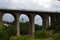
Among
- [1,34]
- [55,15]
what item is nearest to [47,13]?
[55,15]

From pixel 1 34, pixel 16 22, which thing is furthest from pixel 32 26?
pixel 1 34

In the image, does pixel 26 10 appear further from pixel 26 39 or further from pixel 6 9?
pixel 26 39

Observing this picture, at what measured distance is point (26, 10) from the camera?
1976 inches

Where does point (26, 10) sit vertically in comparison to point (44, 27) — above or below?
above

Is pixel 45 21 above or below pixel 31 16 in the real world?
below

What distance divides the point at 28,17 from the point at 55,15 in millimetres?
7458

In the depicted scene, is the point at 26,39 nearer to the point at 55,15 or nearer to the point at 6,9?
the point at 6,9

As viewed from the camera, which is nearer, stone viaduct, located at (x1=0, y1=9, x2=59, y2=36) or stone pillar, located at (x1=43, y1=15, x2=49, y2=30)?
stone viaduct, located at (x1=0, y1=9, x2=59, y2=36)

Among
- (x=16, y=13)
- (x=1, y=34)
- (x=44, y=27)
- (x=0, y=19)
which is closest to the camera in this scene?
(x=1, y=34)

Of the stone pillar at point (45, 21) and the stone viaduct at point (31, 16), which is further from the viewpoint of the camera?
the stone pillar at point (45, 21)

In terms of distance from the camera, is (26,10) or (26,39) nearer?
(26,39)

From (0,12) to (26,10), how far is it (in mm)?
6550

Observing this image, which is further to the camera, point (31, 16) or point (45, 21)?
point (45, 21)

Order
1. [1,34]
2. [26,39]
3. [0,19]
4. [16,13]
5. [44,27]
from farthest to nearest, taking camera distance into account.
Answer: [44,27] → [16,13] → [0,19] → [1,34] → [26,39]
